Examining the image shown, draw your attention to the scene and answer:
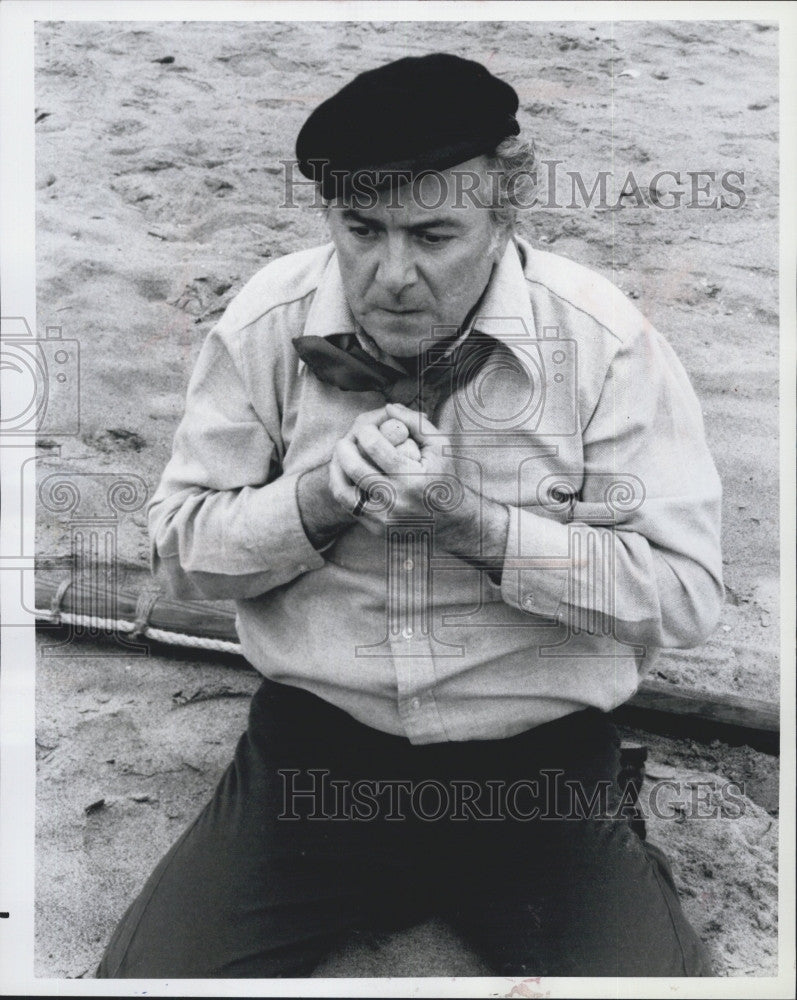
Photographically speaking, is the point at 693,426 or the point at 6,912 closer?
the point at 693,426

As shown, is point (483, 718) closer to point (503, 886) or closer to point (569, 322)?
point (503, 886)

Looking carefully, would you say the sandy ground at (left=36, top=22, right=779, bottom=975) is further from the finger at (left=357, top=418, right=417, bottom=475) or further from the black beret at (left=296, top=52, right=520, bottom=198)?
the finger at (left=357, top=418, right=417, bottom=475)

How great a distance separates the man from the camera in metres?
1.73

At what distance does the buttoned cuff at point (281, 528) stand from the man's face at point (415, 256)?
28cm

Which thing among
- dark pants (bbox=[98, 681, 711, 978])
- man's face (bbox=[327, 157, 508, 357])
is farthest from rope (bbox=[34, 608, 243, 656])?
man's face (bbox=[327, 157, 508, 357])

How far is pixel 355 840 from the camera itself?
1893mm

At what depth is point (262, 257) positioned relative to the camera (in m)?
1.97

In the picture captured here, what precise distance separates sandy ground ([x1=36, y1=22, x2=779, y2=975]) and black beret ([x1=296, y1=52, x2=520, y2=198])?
0.23 metres

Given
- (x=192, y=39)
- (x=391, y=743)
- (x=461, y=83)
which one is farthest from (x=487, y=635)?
(x=192, y=39)

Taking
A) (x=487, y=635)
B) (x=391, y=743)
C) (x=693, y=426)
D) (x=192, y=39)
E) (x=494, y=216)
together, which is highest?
(x=192, y=39)

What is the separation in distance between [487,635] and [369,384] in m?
0.44

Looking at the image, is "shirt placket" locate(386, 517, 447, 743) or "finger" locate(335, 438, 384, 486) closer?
"finger" locate(335, 438, 384, 486)

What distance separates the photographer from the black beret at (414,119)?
1613mm

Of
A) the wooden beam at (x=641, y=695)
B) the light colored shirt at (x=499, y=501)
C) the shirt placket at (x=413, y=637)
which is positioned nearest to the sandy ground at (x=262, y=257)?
the wooden beam at (x=641, y=695)
